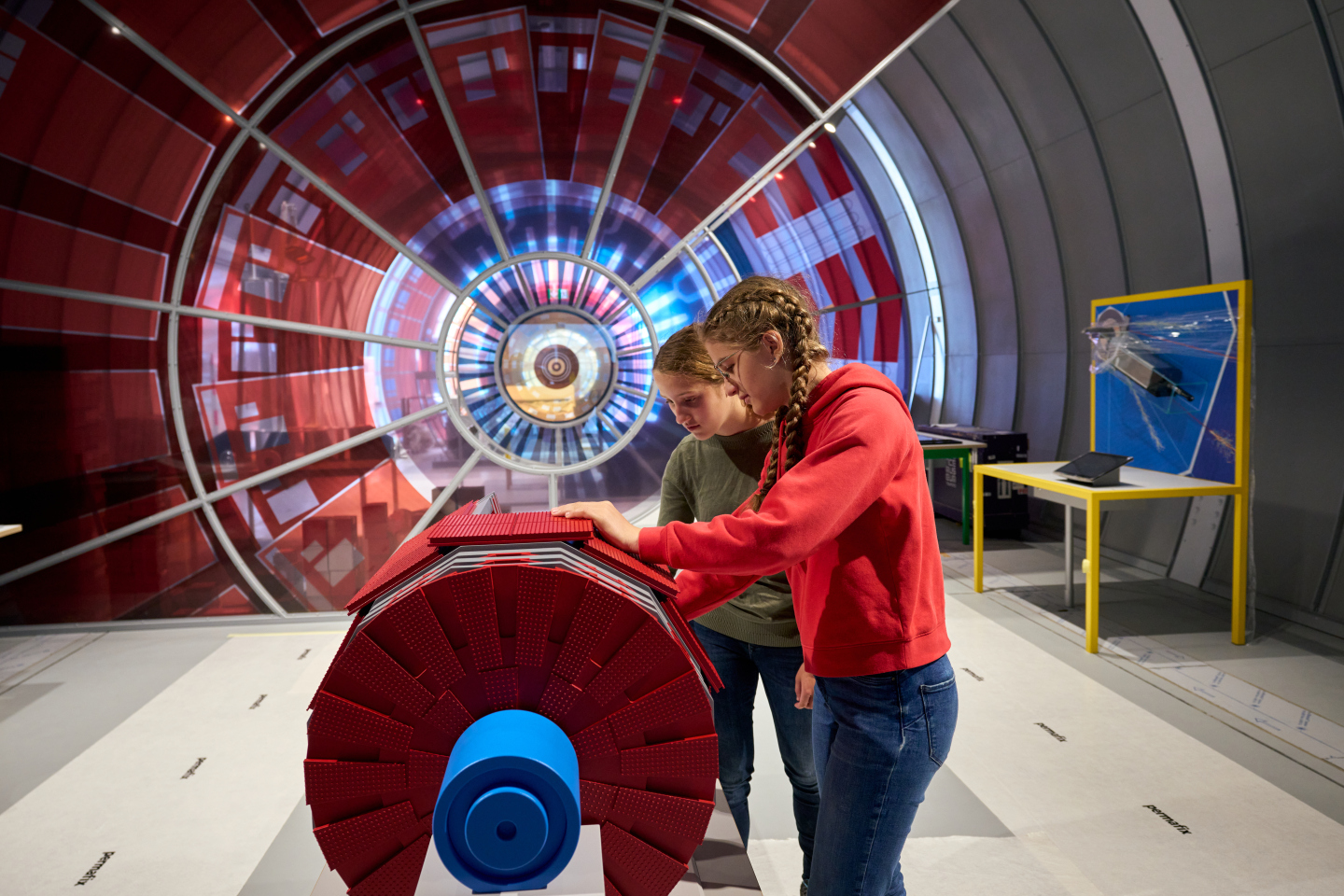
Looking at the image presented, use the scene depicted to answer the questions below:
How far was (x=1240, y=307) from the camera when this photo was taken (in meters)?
4.09

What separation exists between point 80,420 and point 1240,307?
624 centimetres

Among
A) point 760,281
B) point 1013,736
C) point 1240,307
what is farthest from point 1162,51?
point 760,281

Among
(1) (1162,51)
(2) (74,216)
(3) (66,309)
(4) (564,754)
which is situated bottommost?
(4) (564,754)

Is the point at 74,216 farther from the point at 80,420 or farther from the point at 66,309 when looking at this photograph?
the point at 80,420

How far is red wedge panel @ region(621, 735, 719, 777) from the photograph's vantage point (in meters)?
0.77

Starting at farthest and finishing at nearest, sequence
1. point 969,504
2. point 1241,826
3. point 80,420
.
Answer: point 969,504 → point 80,420 → point 1241,826

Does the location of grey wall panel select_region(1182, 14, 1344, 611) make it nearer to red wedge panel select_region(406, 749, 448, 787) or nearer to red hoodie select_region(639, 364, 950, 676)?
red hoodie select_region(639, 364, 950, 676)

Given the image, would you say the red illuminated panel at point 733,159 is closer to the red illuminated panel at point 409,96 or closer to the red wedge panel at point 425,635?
the red illuminated panel at point 409,96

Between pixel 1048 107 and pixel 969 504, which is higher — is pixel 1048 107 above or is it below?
above

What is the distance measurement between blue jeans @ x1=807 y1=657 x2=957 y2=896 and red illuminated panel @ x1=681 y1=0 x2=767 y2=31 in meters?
3.19

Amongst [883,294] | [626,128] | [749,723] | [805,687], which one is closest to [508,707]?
[805,687]

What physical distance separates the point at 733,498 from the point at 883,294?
9.37ft

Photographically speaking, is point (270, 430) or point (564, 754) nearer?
point (564, 754)

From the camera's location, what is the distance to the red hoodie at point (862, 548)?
47.7 inches
